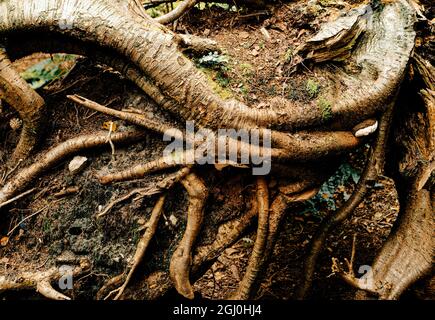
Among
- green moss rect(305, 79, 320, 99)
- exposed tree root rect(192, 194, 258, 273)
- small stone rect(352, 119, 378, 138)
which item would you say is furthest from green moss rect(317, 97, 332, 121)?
exposed tree root rect(192, 194, 258, 273)

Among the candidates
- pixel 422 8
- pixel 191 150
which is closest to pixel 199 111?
pixel 191 150

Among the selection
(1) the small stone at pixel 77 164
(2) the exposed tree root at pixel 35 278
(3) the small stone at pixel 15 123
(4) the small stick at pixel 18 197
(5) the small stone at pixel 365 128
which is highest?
(5) the small stone at pixel 365 128

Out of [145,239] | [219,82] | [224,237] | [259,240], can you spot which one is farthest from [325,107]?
[145,239]

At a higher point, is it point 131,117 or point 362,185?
point 131,117

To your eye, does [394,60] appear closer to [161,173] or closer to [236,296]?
[161,173]

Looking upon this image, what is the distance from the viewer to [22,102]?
3133mm

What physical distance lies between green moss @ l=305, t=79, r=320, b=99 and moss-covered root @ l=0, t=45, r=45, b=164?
205cm

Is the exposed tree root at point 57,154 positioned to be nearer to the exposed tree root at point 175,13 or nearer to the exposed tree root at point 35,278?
the exposed tree root at point 35,278

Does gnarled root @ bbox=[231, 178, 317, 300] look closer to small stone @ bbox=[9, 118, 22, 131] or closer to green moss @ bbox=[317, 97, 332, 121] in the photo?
green moss @ bbox=[317, 97, 332, 121]

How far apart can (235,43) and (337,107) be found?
41.0 inches

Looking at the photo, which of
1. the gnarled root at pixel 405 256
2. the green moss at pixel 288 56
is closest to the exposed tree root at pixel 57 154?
the green moss at pixel 288 56

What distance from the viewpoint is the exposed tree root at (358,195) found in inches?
135

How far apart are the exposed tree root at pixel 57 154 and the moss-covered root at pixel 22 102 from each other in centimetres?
16

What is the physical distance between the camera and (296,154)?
3023 mm
